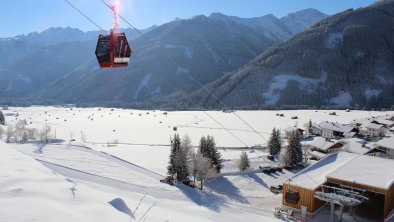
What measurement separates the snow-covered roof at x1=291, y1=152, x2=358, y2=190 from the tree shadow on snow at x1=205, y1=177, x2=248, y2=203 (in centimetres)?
964

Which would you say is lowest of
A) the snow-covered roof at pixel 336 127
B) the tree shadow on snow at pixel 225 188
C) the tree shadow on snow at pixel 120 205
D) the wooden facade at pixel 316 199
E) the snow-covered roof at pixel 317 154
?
the tree shadow on snow at pixel 225 188

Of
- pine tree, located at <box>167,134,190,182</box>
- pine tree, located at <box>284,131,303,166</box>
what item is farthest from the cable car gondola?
pine tree, located at <box>284,131,303,166</box>

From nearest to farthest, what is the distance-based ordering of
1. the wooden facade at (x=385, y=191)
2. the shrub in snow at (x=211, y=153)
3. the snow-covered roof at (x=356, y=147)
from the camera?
the wooden facade at (x=385, y=191)
the shrub in snow at (x=211, y=153)
the snow-covered roof at (x=356, y=147)

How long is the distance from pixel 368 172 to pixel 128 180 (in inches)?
931

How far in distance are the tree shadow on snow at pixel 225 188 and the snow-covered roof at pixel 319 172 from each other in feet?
31.6

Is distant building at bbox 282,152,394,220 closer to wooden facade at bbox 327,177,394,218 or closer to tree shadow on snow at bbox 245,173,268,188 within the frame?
wooden facade at bbox 327,177,394,218

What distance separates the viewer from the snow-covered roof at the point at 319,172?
29.7 m

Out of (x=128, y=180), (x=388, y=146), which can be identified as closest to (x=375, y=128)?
(x=388, y=146)

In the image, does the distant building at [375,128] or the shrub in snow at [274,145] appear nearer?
the shrub in snow at [274,145]

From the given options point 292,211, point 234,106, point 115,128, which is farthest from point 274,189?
point 234,106

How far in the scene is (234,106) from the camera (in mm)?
185875

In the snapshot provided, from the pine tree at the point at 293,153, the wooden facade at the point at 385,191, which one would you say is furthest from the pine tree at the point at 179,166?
the wooden facade at the point at 385,191

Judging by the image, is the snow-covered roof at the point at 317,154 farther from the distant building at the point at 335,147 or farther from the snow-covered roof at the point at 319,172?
the snow-covered roof at the point at 319,172

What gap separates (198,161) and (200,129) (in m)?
53.6
